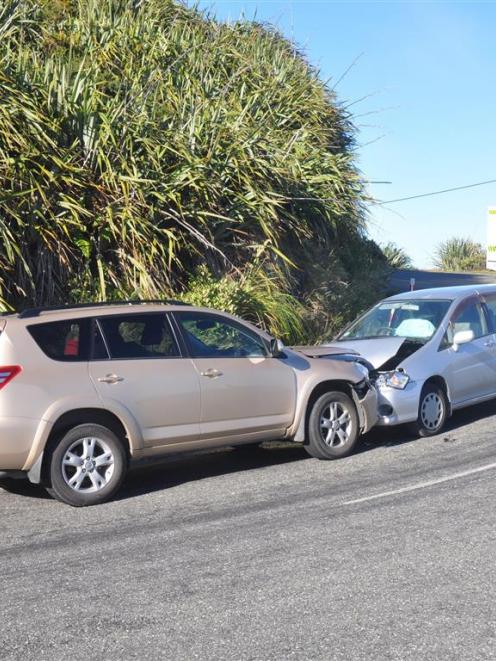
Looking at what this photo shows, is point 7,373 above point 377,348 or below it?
above

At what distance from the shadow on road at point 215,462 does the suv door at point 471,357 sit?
49 centimetres

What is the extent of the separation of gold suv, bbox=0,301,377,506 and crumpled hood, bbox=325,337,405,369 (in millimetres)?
1095

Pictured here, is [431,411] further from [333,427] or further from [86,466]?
[86,466]

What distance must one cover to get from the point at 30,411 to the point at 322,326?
355 inches

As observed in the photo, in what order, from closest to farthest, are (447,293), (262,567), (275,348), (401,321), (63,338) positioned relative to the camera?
(262,567) → (63,338) → (275,348) → (401,321) → (447,293)

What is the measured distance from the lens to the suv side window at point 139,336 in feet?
27.6

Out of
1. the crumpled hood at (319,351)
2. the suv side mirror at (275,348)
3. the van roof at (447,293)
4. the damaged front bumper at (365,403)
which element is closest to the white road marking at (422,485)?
the damaged front bumper at (365,403)

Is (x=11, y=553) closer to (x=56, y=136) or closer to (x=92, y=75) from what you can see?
(x=56, y=136)

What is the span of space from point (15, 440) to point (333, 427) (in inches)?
139

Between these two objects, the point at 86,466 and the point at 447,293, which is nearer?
the point at 86,466

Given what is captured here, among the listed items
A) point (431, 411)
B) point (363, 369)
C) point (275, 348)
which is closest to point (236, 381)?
point (275, 348)

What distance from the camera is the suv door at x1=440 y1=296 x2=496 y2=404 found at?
452 inches

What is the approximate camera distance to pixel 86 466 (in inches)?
315

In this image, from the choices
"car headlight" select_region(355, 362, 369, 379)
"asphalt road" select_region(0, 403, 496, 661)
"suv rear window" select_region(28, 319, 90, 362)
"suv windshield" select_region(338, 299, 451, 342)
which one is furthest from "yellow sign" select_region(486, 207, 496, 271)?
"suv rear window" select_region(28, 319, 90, 362)
